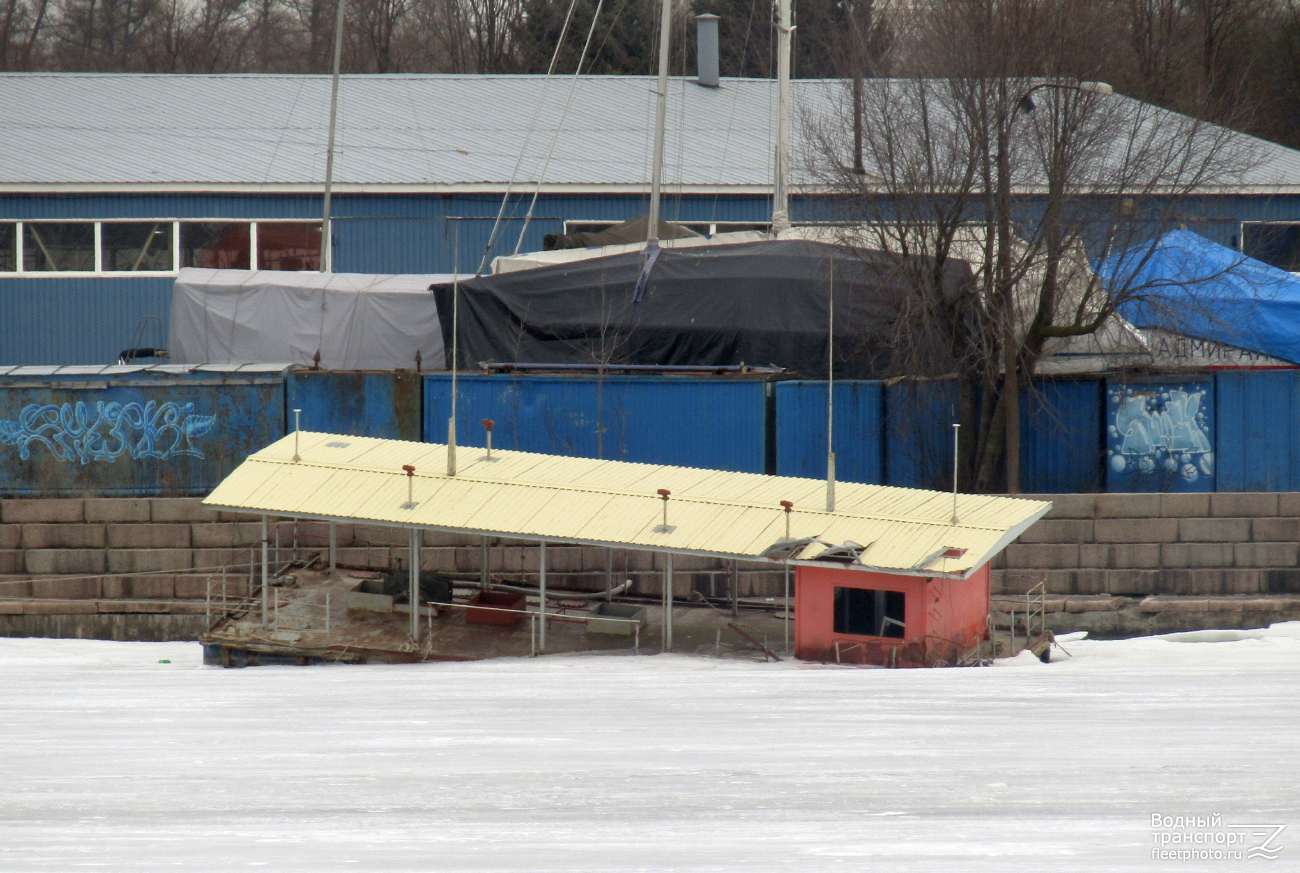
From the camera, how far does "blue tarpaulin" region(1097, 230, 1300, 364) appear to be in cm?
1967

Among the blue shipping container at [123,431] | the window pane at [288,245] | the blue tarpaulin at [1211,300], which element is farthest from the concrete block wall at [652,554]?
the window pane at [288,245]

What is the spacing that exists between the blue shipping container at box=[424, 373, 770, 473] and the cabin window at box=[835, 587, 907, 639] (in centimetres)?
519

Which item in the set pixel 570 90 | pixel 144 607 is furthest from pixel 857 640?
pixel 570 90

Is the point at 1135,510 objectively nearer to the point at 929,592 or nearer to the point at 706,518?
the point at 929,592

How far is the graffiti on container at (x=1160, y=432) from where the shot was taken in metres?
19.0

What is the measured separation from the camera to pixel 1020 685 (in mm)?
13281

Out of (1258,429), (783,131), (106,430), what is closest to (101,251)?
(106,430)

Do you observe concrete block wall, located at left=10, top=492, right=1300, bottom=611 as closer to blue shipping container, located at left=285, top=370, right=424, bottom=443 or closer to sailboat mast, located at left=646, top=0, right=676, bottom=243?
blue shipping container, located at left=285, top=370, right=424, bottom=443

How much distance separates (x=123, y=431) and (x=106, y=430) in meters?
0.26

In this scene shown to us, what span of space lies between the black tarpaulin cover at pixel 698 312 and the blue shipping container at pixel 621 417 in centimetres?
88

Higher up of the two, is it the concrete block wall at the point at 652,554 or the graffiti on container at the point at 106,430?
the graffiti on container at the point at 106,430

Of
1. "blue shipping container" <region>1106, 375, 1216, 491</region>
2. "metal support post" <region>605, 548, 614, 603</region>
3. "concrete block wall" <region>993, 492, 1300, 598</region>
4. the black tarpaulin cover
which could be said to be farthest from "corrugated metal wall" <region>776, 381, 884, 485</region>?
"blue shipping container" <region>1106, 375, 1216, 491</region>

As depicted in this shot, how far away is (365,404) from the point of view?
19.9 meters

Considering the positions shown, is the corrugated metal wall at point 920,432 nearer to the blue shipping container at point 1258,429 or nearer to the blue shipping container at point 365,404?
the blue shipping container at point 1258,429
